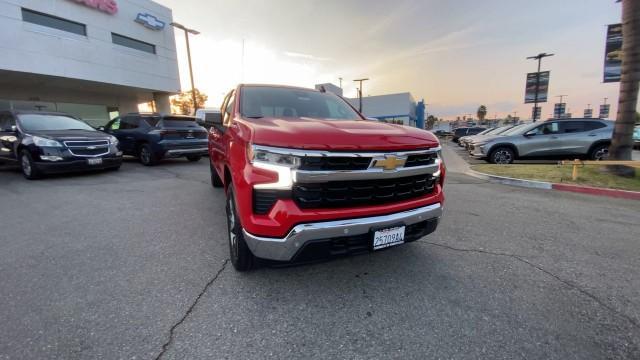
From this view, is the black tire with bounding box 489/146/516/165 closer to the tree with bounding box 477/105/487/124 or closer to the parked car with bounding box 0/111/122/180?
the parked car with bounding box 0/111/122/180

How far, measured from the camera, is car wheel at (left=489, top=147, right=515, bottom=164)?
10328 mm

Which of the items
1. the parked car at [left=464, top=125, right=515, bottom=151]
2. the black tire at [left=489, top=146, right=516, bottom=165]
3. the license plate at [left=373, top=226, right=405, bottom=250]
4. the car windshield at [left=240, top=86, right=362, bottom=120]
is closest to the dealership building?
the car windshield at [left=240, top=86, right=362, bottom=120]

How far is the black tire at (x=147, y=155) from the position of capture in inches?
339

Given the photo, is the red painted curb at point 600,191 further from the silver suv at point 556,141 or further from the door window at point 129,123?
the door window at point 129,123

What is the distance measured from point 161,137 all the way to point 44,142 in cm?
261

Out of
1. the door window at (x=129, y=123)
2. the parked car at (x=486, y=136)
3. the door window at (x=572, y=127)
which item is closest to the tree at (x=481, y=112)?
the parked car at (x=486, y=136)

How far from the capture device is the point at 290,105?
341 centimetres

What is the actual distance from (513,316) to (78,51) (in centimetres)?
2569

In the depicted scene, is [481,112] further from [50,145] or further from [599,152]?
[50,145]

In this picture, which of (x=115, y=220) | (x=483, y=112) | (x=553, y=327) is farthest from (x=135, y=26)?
(x=483, y=112)

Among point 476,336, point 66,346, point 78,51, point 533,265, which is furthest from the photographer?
point 78,51

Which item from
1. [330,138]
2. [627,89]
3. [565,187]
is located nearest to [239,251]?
[330,138]

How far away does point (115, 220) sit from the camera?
3.96m

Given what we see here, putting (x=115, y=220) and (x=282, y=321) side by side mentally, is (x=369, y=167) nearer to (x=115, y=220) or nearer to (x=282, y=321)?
(x=282, y=321)
